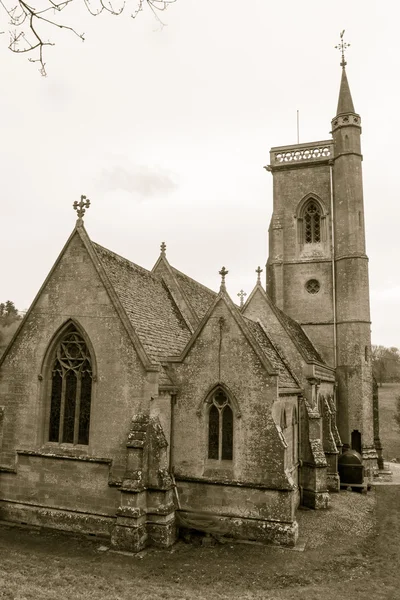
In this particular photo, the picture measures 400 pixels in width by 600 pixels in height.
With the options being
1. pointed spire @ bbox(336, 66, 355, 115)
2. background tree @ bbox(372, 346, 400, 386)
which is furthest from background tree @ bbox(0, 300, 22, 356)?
background tree @ bbox(372, 346, 400, 386)

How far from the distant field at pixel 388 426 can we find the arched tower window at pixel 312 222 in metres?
19.3

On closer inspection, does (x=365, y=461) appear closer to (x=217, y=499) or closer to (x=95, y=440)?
(x=217, y=499)

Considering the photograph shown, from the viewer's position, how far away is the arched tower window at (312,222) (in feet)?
101

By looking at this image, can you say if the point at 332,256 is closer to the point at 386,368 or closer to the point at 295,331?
the point at 295,331

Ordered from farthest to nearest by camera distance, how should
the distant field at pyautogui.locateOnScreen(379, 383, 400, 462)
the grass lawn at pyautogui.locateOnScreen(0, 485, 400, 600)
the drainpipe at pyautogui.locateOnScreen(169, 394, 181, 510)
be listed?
Result: the distant field at pyautogui.locateOnScreen(379, 383, 400, 462) < the drainpipe at pyautogui.locateOnScreen(169, 394, 181, 510) < the grass lawn at pyautogui.locateOnScreen(0, 485, 400, 600)

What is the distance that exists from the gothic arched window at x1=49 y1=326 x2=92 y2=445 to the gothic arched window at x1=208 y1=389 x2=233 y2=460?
4297 mm

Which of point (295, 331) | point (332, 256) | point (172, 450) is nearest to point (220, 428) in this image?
point (172, 450)

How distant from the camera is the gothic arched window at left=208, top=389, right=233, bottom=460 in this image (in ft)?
53.5

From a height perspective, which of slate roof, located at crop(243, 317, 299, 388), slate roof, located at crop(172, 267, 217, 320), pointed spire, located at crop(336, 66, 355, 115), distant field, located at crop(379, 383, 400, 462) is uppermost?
pointed spire, located at crop(336, 66, 355, 115)

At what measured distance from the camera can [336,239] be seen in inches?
1177

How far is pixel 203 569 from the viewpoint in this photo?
Result: 42.8 feet

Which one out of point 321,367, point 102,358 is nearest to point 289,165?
point 321,367

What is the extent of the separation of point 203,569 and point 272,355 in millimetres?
9290

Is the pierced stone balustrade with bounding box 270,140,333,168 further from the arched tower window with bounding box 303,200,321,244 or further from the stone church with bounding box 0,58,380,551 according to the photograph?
the stone church with bounding box 0,58,380,551
